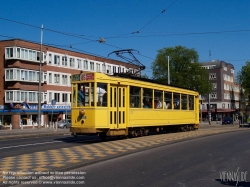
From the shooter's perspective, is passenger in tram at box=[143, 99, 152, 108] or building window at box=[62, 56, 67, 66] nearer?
passenger in tram at box=[143, 99, 152, 108]

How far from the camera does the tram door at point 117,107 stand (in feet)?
63.1

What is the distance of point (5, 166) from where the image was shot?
429 inches

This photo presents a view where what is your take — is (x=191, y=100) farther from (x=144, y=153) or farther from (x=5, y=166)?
(x=5, y=166)

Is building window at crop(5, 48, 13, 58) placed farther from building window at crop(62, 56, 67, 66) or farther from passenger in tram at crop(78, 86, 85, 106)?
passenger in tram at crop(78, 86, 85, 106)

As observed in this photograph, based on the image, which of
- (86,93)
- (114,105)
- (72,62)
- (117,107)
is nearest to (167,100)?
(117,107)

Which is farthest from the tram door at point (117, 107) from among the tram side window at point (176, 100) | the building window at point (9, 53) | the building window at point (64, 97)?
the building window at point (64, 97)

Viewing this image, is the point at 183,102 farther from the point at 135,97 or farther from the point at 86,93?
the point at 86,93

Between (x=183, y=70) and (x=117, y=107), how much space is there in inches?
2329

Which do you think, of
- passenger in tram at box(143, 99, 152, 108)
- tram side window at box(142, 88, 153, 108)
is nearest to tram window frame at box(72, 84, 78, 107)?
tram side window at box(142, 88, 153, 108)

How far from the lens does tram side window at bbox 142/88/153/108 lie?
21914mm

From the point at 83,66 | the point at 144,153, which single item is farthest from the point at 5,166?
the point at 83,66

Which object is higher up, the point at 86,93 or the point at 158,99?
the point at 86,93

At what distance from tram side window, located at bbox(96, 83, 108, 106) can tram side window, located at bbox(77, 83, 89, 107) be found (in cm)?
61

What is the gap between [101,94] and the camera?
62.0 ft
